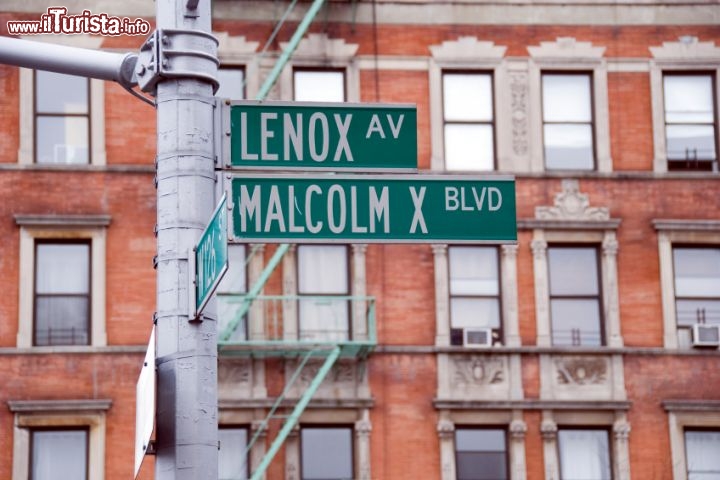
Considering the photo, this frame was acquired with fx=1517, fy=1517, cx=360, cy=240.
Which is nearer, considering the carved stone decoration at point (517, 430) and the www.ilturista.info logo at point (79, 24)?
the carved stone decoration at point (517, 430)

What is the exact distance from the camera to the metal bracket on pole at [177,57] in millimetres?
6688

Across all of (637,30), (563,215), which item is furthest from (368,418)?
(637,30)

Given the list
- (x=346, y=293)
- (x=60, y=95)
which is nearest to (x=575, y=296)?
(x=346, y=293)

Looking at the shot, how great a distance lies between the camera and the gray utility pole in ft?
20.9

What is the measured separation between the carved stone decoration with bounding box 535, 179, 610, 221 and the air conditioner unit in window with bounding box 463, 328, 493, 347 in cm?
238

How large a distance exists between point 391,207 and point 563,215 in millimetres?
19968

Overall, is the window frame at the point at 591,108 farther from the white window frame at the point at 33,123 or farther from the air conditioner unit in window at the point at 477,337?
the white window frame at the point at 33,123

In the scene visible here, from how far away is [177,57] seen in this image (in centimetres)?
670

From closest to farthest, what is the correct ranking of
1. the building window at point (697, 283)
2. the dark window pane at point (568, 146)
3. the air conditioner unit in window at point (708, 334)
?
the air conditioner unit in window at point (708, 334)
the building window at point (697, 283)
the dark window pane at point (568, 146)

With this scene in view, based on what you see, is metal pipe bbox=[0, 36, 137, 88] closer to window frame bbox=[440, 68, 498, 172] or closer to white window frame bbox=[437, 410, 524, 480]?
white window frame bbox=[437, 410, 524, 480]

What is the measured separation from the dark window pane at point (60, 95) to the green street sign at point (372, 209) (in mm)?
20022

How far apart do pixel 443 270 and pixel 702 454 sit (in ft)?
18.0

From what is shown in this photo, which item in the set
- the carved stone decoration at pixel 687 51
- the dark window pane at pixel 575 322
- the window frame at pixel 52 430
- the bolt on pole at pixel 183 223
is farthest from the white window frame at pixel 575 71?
the bolt on pole at pixel 183 223

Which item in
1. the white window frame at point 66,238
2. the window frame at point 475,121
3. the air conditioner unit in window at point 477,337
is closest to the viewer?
the white window frame at point 66,238
